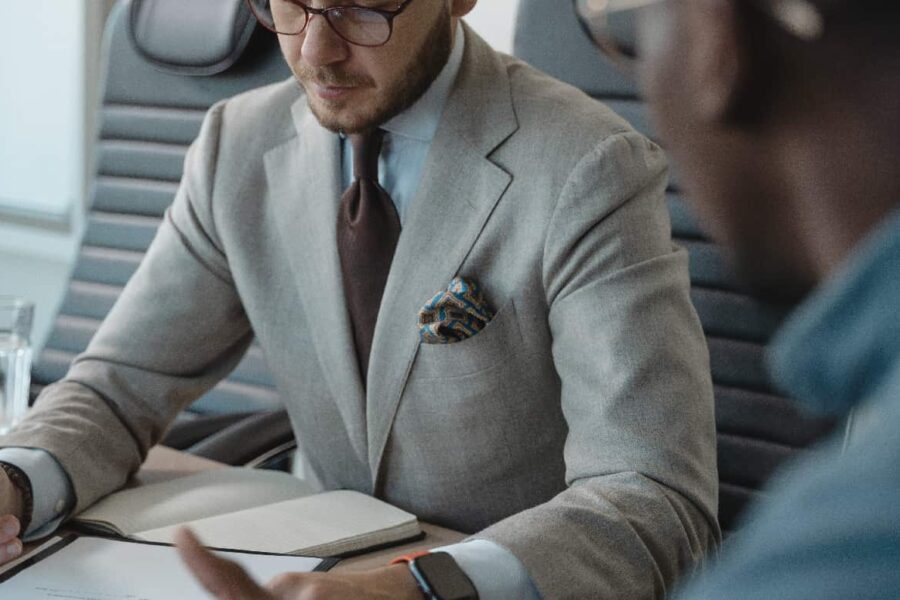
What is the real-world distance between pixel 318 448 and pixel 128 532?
0.39 m

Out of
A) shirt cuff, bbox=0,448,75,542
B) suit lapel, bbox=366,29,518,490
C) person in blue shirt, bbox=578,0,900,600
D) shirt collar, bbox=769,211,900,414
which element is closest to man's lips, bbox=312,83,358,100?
suit lapel, bbox=366,29,518,490

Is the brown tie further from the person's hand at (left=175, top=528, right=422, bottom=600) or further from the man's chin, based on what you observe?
the person's hand at (left=175, top=528, right=422, bottom=600)

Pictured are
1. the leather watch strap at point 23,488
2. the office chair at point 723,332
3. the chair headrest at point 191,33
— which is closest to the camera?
the leather watch strap at point 23,488

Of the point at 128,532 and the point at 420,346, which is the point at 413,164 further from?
the point at 128,532

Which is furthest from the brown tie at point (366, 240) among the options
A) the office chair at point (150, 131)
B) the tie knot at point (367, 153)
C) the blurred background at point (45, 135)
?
the blurred background at point (45, 135)

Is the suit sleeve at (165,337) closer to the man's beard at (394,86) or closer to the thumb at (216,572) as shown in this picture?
the man's beard at (394,86)

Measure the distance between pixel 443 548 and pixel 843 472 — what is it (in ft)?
2.44

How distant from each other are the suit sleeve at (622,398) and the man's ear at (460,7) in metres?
0.27

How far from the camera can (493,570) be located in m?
1.11

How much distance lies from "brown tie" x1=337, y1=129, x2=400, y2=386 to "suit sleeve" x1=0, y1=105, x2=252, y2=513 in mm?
225

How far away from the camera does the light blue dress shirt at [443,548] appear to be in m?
1.11

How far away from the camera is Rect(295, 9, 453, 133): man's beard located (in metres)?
1.47

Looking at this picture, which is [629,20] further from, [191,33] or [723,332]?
[191,33]

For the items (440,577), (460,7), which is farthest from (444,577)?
(460,7)
